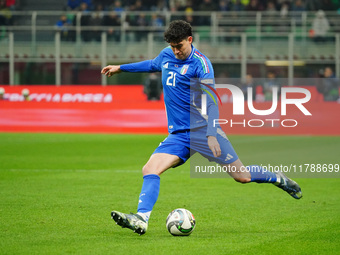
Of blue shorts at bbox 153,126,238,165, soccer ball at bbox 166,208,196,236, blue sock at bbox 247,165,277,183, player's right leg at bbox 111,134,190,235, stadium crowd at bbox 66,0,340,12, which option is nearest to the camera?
player's right leg at bbox 111,134,190,235

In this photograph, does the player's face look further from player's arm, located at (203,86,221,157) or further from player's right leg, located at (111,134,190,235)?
player's right leg, located at (111,134,190,235)

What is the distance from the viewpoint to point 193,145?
7070mm

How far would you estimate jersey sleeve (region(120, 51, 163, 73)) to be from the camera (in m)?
7.25

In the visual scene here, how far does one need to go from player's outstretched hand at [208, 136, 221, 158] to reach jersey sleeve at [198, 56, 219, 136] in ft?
0.16

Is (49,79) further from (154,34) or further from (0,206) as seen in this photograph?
(0,206)

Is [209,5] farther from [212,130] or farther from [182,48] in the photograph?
[212,130]

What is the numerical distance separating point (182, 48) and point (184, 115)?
0.69 metres

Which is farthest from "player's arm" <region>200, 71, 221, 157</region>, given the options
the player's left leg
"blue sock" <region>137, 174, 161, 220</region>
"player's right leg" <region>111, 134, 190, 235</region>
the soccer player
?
"blue sock" <region>137, 174, 161, 220</region>

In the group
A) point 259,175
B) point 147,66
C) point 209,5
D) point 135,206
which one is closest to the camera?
point 147,66

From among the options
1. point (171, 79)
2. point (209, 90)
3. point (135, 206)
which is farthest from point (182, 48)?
point (135, 206)

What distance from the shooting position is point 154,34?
24328mm

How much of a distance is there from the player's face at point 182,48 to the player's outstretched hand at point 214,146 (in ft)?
2.80

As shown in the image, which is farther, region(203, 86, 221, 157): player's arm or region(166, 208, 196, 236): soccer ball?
region(166, 208, 196, 236): soccer ball

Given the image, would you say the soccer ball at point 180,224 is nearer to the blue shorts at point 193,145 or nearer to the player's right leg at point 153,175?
the player's right leg at point 153,175
